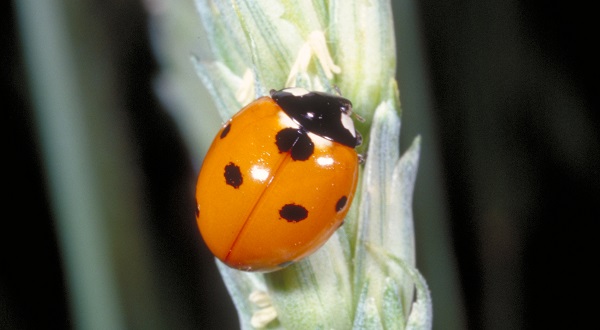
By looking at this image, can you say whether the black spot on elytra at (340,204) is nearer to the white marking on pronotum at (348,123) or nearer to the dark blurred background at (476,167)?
the white marking on pronotum at (348,123)

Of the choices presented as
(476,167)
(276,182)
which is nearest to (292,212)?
(276,182)

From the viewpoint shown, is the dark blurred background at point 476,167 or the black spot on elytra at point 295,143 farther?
the dark blurred background at point 476,167

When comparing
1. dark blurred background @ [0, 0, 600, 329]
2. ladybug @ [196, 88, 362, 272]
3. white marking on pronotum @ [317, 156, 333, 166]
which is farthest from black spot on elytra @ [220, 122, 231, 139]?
dark blurred background @ [0, 0, 600, 329]

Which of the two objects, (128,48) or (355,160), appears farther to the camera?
(128,48)

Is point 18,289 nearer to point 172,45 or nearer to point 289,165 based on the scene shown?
Result: point 172,45

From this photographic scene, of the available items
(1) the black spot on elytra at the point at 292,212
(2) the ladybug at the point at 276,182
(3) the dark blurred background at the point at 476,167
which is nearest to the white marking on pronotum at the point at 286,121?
(2) the ladybug at the point at 276,182

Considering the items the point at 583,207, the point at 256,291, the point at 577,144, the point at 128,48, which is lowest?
the point at 583,207


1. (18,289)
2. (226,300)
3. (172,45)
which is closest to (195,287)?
(226,300)

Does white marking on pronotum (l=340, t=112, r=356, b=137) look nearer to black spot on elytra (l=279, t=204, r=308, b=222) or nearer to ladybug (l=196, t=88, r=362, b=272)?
ladybug (l=196, t=88, r=362, b=272)
